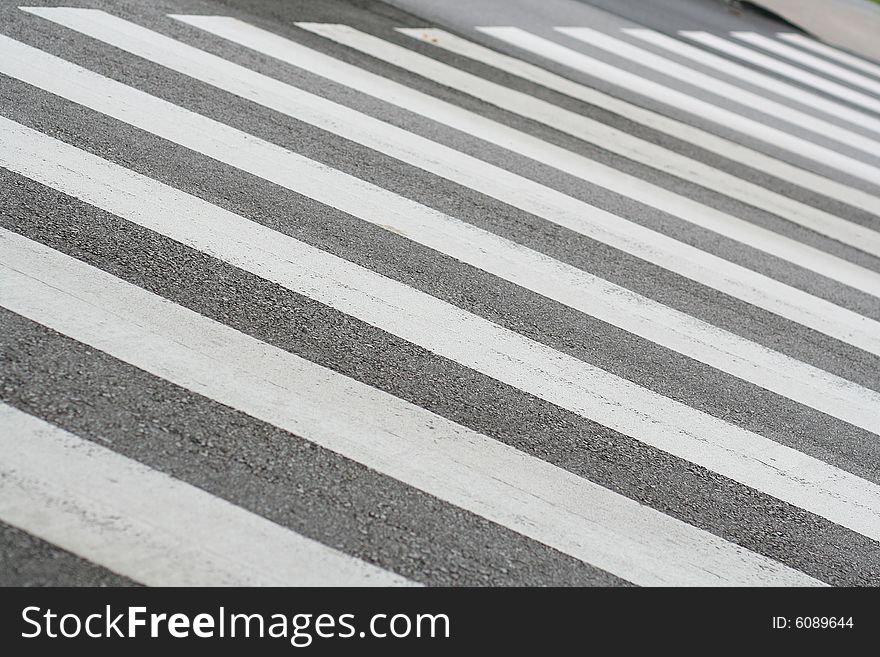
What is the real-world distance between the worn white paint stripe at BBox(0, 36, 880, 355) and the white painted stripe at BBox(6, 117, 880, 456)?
0.57 ft

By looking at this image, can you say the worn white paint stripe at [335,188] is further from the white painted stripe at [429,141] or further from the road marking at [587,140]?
the road marking at [587,140]

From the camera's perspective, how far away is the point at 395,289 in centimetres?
474

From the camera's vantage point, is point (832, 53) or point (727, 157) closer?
point (727, 157)

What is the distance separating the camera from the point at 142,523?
3072 millimetres

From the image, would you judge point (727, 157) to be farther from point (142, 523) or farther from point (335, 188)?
point (142, 523)

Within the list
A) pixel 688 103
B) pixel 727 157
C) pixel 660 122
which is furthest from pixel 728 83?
pixel 727 157

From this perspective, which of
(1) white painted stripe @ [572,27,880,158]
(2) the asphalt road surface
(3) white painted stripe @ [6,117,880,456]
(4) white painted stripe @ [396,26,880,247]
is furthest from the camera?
(1) white painted stripe @ [572,27,880,158]

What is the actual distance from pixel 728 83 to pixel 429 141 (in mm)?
5050

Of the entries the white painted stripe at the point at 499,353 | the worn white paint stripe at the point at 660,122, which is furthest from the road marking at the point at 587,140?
the white painted stripe at the point at 499,353

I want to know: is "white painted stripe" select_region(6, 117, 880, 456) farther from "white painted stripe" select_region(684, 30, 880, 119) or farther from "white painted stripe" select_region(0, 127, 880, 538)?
"white painted stripe" select_region(684, 30, 880, 119)

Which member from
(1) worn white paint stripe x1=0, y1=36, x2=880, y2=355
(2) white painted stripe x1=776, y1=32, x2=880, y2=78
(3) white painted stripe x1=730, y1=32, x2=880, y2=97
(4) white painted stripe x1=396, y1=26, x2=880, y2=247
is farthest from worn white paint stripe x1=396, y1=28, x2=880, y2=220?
(2) white painted stripe x1=776, y1=32, x2=880, y2=78

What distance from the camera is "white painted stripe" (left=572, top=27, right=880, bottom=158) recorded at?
998 centimetres
